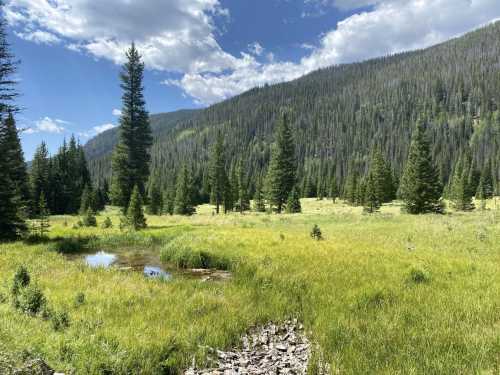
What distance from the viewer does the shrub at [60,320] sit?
6.23 m

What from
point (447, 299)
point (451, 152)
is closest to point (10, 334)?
point (447, 299)

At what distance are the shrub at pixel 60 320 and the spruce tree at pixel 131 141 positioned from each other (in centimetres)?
2867

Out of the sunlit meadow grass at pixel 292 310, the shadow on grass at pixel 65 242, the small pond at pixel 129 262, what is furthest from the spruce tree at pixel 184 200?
the sunlit meadow grass at pixel 292 310

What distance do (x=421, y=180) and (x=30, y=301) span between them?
39.2 metres

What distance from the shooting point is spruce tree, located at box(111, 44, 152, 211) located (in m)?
34.2

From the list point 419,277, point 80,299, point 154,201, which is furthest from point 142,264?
point 154,201

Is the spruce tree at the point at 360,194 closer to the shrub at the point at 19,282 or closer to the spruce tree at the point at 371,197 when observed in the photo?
the spruce tree at the point at 371,197

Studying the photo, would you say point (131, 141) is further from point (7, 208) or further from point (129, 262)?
point (129, 262)

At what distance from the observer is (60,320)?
638cm

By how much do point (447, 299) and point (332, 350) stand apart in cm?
410

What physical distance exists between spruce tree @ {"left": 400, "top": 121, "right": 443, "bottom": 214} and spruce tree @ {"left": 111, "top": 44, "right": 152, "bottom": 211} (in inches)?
1270

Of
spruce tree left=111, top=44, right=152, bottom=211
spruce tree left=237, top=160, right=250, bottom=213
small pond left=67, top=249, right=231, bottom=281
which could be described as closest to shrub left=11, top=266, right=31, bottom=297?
small pond left=67, top=249, right=231, bottom=281

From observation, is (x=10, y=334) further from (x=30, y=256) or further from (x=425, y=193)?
(x=425, y=193)

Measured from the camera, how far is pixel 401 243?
53.8ft
